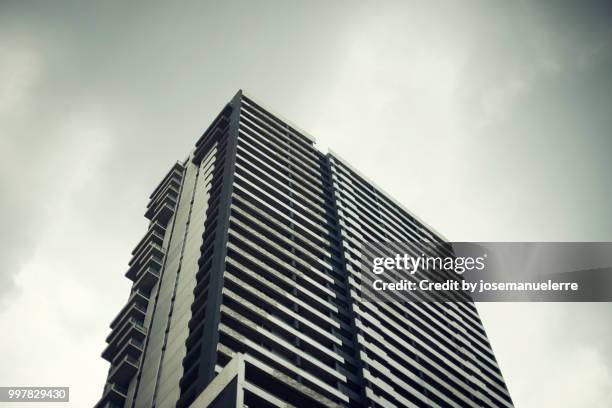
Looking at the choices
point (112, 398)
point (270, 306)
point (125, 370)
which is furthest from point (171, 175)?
point (270, 306)

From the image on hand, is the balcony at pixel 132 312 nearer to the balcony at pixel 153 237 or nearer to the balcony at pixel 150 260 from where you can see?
the balcony at pixel 150 260

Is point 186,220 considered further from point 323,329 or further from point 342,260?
point 323,329

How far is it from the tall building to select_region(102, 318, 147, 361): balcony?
19 centimetres

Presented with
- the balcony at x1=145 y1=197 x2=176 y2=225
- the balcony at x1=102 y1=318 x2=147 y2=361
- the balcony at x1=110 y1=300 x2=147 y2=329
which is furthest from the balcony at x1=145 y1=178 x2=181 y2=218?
the balcony at x1=102 y1=318 x2=147 y2=361

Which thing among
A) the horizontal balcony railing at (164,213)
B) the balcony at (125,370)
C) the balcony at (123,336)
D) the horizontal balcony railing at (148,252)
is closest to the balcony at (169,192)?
the horizontal balcony railing at (164,213)

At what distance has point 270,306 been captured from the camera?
49469 millimetres

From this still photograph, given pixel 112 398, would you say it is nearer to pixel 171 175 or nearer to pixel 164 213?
pixel 164 213

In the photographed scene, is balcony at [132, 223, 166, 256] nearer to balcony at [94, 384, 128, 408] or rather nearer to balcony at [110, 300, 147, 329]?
balcony at [110, 300, 147, 329]

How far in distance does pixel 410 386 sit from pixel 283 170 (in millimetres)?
30156

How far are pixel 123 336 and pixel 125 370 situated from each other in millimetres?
5664

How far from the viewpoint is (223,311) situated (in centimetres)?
4450

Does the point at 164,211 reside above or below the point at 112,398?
above

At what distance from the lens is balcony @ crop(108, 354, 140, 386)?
5371 centimetres

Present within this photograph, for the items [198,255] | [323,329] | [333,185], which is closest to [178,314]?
[198,255]
